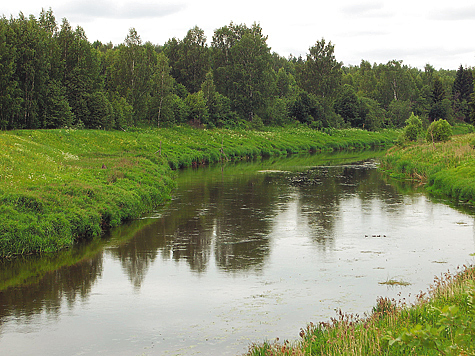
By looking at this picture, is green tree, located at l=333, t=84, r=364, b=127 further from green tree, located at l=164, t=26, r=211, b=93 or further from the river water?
the river water

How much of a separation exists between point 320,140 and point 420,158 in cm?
4091

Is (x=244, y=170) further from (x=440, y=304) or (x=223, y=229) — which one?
(x=440, y=304)

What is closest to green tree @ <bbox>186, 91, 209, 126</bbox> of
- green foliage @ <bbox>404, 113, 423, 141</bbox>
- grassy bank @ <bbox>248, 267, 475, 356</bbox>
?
green foliage @ <bbox>404, 113, 423, 141</bbox>

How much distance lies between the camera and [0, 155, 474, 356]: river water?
11102mm

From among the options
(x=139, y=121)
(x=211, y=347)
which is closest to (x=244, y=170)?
(x=139, y=121)

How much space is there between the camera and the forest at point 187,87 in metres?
49.5

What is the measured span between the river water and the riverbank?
863 millimetres

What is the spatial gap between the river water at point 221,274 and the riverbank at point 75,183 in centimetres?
86

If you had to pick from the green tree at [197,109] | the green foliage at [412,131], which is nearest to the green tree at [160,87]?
the green tree at [197,109]

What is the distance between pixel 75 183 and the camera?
22844 mm

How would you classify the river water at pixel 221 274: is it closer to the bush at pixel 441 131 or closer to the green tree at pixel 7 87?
the bush at pixel 441 131

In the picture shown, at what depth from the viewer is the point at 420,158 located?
4053cm

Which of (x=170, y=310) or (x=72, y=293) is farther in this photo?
(x=72, y=293)

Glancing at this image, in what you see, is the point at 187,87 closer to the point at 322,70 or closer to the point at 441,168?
the point at 322,70
